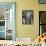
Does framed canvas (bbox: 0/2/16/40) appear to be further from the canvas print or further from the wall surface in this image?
the canvas print

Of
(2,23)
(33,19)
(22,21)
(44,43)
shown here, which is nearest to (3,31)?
(2,23)

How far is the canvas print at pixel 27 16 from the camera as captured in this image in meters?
5.35

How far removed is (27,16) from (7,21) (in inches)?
31.1

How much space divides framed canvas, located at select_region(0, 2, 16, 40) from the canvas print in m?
0.38

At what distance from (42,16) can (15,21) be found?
1.03 metres

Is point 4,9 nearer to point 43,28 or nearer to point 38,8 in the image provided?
point 38,8

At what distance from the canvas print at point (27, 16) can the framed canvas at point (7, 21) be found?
1.25 feet

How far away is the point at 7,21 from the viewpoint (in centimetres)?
545

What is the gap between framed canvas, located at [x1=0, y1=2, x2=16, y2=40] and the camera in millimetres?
5371

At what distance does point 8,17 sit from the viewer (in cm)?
540

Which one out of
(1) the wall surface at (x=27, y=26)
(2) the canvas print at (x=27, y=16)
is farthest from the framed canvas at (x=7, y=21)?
(2) the canvas print at (x=27, y=16)

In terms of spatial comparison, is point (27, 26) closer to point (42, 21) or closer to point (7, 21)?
point (42, 21)

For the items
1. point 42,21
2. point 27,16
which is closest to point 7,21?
point 27,16

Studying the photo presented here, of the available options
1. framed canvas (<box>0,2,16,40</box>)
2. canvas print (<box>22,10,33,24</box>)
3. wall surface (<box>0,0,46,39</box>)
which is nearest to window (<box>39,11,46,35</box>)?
wall surface (<box>0,0,46,39</box>)
